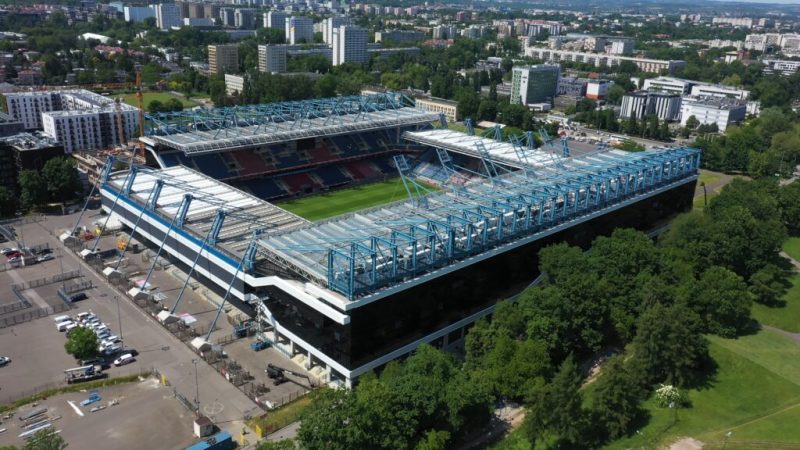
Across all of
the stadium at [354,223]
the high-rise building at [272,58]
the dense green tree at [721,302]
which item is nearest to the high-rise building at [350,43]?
the high-rise building at [272,58]

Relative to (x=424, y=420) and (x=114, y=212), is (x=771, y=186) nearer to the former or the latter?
(x=424, y=420)

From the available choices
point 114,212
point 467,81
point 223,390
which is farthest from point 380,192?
point 467,81

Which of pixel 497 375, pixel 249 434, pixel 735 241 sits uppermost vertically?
pixel 735 241

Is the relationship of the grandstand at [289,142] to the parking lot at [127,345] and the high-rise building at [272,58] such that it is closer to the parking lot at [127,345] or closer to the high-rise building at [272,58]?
the parking lot at [127,345]

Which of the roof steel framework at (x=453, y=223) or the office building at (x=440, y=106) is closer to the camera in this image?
the roof steel framework at (x=453, y=223)

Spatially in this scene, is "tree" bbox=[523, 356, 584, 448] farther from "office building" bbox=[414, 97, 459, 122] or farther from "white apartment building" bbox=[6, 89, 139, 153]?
"office building" bbox=[414, 97, 459, 122]

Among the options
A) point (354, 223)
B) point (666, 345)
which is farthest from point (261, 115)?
point (666, 345)

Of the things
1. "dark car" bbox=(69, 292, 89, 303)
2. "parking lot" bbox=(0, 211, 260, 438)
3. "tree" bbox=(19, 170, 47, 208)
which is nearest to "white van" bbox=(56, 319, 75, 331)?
"parking lot" bbox=(0, 211, 260, 438)
